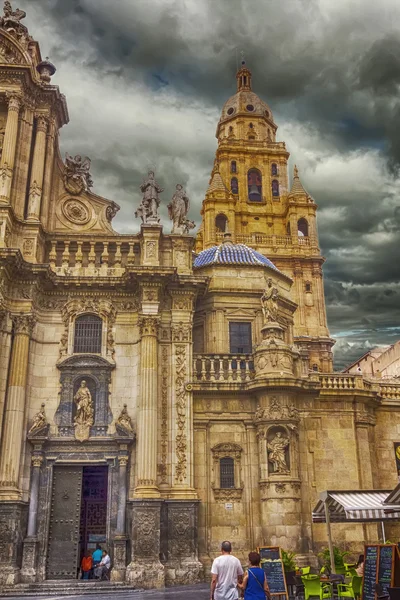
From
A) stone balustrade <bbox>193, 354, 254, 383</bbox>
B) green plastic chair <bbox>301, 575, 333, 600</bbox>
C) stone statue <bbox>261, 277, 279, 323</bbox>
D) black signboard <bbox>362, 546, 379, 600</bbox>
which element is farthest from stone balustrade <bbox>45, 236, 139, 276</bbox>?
black signboard <bbox>362, 546, 379, 600</bbox>

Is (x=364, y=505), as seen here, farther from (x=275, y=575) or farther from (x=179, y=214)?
(x=179, y=214)

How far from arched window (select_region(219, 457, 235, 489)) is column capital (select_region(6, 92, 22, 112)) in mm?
18247

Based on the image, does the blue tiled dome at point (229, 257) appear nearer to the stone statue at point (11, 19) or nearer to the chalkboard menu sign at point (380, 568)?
the stone statue at point (11, 19)

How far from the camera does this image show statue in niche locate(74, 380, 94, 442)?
24.4m

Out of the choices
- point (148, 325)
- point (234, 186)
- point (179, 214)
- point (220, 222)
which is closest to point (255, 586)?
point (148, 325)

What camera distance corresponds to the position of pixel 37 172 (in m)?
27.8

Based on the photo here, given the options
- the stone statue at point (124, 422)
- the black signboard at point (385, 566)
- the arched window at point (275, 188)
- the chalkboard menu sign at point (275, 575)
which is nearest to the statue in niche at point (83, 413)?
the stone statue at point (124, 422)

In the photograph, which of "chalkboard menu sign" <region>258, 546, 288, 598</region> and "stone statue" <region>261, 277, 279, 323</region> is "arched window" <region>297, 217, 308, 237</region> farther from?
"chalkboard menu sign" <region>258, 546, 288, 598</region>

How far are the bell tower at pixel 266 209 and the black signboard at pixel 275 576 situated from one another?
34.5 m

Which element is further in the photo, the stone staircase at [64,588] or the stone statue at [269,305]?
the stone statue at [269,305]

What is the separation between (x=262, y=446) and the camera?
80.7ft

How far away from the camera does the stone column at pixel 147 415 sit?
76.1ft

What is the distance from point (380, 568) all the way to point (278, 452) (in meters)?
10.8

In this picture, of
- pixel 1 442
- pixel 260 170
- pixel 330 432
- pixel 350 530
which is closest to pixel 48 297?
pixel 1 442
